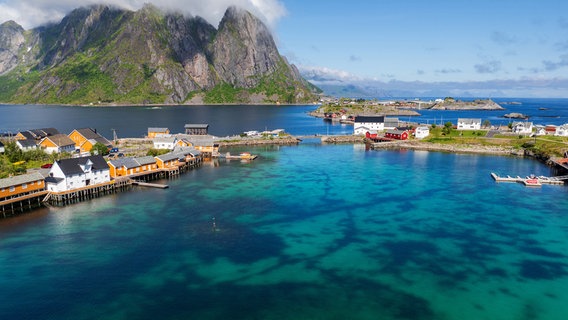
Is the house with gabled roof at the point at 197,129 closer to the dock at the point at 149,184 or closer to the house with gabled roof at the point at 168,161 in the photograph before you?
the house with gabled roof at the point at 168,161

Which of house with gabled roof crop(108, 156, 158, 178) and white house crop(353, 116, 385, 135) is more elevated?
white house crop(353, 116, 385, 135)

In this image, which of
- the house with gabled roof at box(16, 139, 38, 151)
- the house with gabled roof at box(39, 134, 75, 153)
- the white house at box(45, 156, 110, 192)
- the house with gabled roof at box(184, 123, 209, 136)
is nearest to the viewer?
the white house at box(45, 156, 110, 192)

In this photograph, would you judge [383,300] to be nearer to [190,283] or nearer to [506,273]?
[506,273]

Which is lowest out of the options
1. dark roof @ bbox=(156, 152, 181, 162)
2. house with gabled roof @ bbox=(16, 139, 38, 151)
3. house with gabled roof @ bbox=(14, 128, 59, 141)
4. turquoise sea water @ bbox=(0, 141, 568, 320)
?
turquoise sea water @ bbox=(0, 141, 568, 320)

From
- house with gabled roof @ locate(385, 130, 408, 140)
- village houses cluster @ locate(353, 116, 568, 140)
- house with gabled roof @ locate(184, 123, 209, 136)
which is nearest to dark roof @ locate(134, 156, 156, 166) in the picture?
house with gabled roof @ locate(184, 123, 209, 136)

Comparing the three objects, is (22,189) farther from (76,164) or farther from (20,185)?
(76,164)

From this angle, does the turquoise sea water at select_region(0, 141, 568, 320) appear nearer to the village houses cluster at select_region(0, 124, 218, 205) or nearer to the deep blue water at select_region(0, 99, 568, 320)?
the deep blue water at select_region(0, 99, 568, 320)

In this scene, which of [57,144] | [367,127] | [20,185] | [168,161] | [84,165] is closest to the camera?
[20,185]

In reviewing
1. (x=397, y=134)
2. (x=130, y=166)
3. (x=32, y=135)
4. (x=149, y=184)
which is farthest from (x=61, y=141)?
(x=397, y=134)
